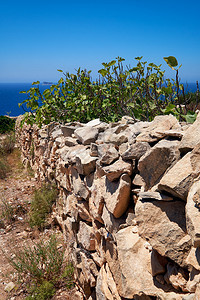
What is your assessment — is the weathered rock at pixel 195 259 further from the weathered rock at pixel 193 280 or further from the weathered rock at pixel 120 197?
the weathered rock at pixel 120 197

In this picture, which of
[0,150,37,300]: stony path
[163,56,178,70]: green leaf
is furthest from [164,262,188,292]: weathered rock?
→ [0,150,37,300]: stony path

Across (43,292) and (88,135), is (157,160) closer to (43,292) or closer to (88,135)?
(88,135)

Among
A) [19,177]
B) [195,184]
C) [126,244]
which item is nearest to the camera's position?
[195,184]

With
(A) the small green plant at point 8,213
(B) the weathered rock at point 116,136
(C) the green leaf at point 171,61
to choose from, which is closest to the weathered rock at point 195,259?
(B) the weathered rock at point 116,136

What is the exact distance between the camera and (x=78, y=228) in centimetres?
374

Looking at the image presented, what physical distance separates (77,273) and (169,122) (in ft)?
8.10

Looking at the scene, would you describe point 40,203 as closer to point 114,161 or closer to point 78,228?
point 78,228

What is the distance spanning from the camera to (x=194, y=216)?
141cm

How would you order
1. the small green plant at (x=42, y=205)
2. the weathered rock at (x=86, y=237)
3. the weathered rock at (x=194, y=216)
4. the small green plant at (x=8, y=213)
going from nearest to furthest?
the weathered rock at (x=194, y=216) → the weathered rock at (x=86, y=237) → the small green plant at (x=42, y=205) → the small green plant at (x=8, y=213)

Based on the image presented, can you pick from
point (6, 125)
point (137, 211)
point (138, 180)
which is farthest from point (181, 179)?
point (6, 125)

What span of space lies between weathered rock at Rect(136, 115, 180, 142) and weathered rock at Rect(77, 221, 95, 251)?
1472mm

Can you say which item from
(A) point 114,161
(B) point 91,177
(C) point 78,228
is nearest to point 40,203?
(C) point 78,228

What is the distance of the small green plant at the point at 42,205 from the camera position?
5.05m

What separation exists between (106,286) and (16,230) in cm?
309
